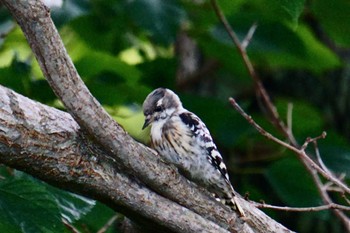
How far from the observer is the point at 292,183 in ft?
19.2

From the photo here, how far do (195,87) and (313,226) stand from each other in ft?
5.43

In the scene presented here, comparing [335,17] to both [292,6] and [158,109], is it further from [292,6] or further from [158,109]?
[292,6]

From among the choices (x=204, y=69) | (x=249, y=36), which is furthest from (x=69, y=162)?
(x=204, y=69)

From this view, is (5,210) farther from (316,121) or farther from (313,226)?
(313,226)

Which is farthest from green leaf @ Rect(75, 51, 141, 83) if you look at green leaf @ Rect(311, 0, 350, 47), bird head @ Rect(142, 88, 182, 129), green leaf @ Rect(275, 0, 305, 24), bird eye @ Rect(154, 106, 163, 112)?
green leaf @ Rect(275, 0, 305, 24)

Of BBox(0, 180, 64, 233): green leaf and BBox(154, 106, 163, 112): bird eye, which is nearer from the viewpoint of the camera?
BBox(0, 180, 64, 233): green leaf

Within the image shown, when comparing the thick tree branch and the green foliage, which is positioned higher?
the thick tree branch

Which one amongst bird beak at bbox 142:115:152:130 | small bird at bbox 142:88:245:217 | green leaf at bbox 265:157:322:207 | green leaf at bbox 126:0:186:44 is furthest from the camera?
green leaf at bbox 126:0:186:44

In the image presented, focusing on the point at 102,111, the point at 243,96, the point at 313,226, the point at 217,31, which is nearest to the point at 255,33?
the point at 217,31

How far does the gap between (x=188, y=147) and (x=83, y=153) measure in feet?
3.54

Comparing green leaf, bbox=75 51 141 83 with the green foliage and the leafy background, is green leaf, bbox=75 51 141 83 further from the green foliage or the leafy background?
the green foliage

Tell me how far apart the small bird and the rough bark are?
1.06 ft

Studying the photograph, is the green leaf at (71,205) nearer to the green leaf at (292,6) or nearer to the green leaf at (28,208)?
the green leaf at (28,208)

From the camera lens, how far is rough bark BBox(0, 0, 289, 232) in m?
3.54
